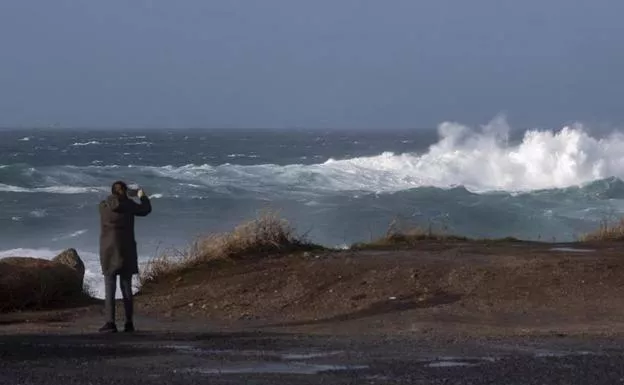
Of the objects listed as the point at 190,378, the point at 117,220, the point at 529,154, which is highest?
the point at 529,154

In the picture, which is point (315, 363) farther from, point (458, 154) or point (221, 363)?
point (458, 154)

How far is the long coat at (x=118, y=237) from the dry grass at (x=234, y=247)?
3.83 meters

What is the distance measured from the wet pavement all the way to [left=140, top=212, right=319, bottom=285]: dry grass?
16.3 ft

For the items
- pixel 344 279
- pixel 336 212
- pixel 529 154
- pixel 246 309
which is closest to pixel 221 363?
pixel 246 309

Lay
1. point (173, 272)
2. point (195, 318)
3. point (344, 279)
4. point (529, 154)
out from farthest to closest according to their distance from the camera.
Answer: point (529, 154) < point (173, 272) < point (344, 279) < point (195, 318)

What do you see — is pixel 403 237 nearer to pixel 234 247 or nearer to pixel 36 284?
pixel 234 247

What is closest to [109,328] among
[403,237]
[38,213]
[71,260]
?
[71,260]

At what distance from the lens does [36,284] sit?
16.0 m

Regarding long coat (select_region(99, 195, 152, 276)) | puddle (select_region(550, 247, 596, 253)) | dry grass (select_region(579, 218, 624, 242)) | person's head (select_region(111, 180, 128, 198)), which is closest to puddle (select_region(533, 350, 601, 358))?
long coat (select_region(99, 195, 152, 276))

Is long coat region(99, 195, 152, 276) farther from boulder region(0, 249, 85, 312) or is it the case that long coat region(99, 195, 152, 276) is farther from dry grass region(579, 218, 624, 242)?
dry grass region(579, 218, 624, 242)

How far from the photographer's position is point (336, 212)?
38.8m

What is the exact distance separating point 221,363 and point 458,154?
1940 inches

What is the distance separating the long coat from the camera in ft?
45.2

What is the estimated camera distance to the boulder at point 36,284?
15.8 meters
